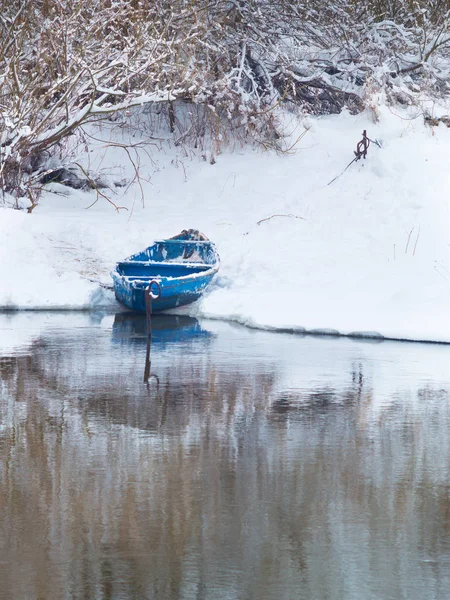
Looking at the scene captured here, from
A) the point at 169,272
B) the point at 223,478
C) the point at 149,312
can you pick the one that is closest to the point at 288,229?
the point at 169,272

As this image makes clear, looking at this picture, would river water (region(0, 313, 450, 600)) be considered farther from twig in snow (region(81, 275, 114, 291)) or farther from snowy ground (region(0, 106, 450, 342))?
twig in snow (region(81, 275, 114, 291))

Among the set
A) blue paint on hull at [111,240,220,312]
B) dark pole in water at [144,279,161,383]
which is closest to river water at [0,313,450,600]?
dark pole in water at [144,279,161,383]

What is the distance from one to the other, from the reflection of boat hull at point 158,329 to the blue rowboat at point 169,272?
0.32 m

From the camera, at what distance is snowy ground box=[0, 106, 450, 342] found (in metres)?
18.2

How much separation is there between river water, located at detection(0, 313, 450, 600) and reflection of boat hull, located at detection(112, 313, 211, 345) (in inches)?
77.1

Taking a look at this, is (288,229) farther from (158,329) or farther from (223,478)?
(223,478)

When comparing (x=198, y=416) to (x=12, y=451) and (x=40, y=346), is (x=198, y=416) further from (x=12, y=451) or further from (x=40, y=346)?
(x=40, y=346)

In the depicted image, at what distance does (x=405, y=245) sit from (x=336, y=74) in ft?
29.7

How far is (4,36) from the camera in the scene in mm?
23750

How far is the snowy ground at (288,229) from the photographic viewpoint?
18188 millimetres

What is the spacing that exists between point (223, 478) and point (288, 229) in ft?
50.9

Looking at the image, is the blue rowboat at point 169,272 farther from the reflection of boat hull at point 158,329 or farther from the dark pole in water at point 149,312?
the reflection of boat hull at point 158,329

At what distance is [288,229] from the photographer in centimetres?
2275

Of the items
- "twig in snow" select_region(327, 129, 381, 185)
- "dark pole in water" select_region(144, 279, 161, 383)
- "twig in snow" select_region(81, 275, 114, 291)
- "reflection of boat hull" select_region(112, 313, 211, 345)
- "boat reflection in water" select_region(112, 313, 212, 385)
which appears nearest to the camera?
"dark pole in water" select_region(144, 279, 161, 383)
